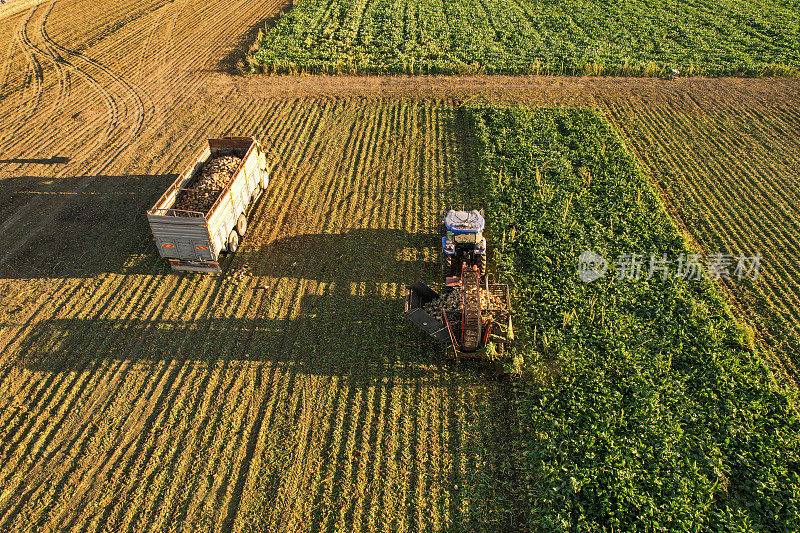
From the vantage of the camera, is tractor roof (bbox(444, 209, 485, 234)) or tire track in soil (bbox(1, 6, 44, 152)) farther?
tire track in soil (bbox(1, 6, 44, 152))

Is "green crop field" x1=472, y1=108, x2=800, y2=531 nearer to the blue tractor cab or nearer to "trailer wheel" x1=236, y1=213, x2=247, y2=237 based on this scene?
the blue tractor cab

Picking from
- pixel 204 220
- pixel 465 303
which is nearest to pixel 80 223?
pixel 204 220

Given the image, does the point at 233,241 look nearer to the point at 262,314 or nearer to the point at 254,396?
the point at 262,314

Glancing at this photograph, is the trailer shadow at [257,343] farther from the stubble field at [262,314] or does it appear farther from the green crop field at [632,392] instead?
the green crop field at [632,392]

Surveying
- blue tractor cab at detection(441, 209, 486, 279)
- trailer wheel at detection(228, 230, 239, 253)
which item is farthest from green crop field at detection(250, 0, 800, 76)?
blue tractor cab at detection(441, 209, 486, 279)

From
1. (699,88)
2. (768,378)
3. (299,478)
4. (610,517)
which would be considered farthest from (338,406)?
(699,88)

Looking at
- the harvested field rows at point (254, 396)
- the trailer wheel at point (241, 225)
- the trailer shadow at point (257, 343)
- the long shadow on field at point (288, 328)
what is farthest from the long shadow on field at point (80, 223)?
the trailer shadow at point (257, 343)

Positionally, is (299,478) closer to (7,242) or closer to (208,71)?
(7,242)
